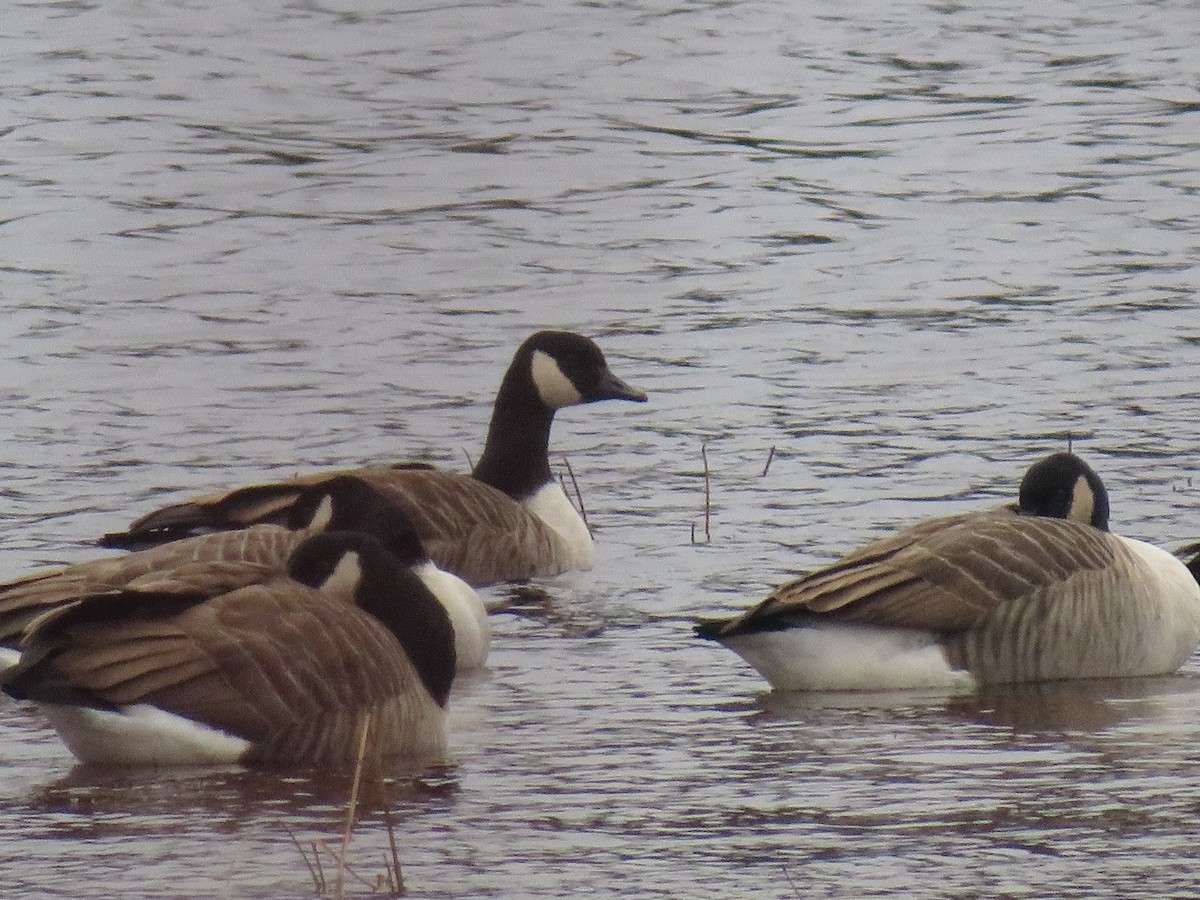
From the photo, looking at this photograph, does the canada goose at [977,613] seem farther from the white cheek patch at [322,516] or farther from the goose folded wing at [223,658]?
the white cheek patch at [322,516]

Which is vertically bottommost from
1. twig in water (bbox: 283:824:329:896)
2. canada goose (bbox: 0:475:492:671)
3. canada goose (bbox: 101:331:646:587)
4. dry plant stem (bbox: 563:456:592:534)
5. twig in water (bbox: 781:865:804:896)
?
dry plant stem (bbox: 563:456:592:534)

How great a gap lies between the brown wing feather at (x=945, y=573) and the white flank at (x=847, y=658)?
63 mm

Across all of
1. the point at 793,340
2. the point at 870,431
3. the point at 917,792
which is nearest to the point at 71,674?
the point at 917,792

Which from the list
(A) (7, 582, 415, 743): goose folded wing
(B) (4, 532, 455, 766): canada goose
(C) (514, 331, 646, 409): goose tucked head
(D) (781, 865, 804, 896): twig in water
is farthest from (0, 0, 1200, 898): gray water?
(C) (514, 331, 646, 409): goose tucked head

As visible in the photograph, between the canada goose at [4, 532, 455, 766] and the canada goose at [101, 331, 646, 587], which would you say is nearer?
the canada goose at [4, 532, 455, 766]

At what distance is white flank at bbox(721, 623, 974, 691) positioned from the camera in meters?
8.90

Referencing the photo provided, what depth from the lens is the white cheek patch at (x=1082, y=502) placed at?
995cm

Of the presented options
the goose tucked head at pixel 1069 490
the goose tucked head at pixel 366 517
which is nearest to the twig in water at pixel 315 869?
the goose tucked head at pixel 366 517

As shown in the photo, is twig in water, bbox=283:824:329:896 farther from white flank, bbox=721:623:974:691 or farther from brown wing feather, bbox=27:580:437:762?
white flank, bbox=721:623:974:691

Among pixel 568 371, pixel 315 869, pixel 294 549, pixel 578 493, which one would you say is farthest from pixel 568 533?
pixel 315 869

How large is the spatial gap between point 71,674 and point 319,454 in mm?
6276

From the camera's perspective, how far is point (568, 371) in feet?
42.3

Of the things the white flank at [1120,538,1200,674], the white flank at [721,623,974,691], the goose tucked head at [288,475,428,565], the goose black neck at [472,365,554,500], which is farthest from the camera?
the goose black neck at [472,365,554,500]

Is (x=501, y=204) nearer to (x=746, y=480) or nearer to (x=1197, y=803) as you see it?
(x=746, y=480)
